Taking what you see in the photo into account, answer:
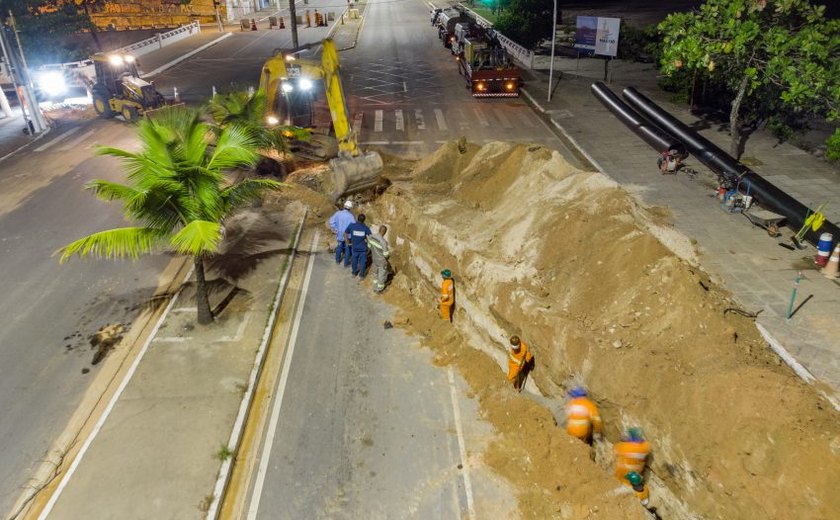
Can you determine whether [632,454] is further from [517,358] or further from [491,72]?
[491,72]

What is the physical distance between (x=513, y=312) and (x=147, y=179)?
725cm

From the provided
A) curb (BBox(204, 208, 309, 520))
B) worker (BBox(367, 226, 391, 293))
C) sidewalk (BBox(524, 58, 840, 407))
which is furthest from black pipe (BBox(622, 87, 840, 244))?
curb (BBox(204, 208, 309, 520))

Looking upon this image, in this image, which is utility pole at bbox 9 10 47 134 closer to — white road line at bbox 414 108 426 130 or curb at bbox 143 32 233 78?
curb at bbox 143 32 233 78

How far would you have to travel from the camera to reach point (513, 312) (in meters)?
9.98

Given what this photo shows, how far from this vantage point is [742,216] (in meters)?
15.0

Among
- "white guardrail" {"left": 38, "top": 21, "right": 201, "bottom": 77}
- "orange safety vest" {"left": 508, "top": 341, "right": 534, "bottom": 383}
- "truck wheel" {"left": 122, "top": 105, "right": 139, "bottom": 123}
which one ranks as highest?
"white guardrail" {"left": 38, "top": 21, "right": 201, "bottom": 77}

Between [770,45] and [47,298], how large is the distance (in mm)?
20590

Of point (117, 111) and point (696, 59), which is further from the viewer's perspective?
point (117, 111)

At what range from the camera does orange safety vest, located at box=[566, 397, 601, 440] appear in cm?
848

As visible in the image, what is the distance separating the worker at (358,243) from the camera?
42.7 feet

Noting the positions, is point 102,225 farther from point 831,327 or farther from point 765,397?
point 831,327

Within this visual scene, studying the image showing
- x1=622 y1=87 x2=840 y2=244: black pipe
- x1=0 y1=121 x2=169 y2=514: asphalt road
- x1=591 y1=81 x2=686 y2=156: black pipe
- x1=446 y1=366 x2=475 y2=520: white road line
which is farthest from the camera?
x1=591 y1=81 x2=686 y2=156: black pipe

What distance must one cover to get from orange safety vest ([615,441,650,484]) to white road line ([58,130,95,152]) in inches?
995

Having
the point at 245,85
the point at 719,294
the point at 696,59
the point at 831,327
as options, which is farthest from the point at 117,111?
the point at 831,327
